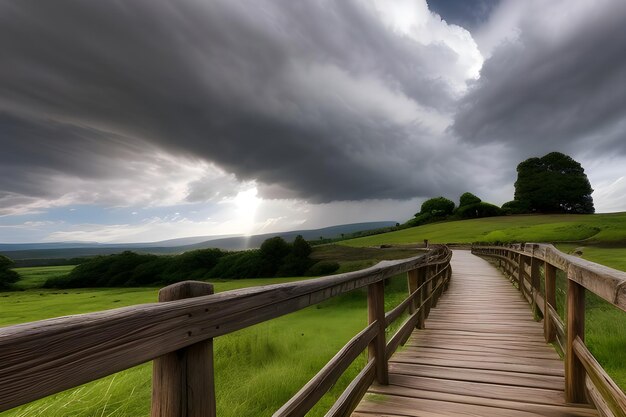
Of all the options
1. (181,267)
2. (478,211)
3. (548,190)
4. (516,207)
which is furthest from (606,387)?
(478,211)

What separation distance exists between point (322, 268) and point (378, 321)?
2234cm

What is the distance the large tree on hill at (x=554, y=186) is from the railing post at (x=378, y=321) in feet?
216

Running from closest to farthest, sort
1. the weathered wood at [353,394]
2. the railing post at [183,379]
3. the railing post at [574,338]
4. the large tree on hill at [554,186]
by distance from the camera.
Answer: the railing post at [183,379] < the weathered wood at [353,394] < the railing post at [574,338] < the large tree on hill at [554,186]

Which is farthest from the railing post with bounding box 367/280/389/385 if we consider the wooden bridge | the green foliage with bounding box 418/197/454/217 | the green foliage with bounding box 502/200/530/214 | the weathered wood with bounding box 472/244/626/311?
the green foliage with bounding box 418/197/454/217

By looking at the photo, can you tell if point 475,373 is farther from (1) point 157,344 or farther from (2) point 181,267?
(2) point 181,267

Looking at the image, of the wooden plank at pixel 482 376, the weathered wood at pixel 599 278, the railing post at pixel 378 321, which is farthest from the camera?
the wooden plank at pixel 482 376

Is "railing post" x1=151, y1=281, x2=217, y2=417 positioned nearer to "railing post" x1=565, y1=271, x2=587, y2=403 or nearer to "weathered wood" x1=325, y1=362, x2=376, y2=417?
"weathered wood" x1=325, y1=362, x2=376, y2=417

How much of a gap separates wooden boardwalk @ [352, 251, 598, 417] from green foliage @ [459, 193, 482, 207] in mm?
71095

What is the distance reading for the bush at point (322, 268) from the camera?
24427mm

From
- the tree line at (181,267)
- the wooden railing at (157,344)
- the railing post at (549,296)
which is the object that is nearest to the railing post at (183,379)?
the wooden railing at (157,344)

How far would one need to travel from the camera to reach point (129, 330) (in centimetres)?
101

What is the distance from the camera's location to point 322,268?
1009 inches

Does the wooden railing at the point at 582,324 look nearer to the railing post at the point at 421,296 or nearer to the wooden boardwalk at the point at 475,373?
the wooden boardwalk at the point at 475,373

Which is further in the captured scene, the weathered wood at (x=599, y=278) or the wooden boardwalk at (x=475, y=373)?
the wooden boardwalk at (x=475, y=373)
